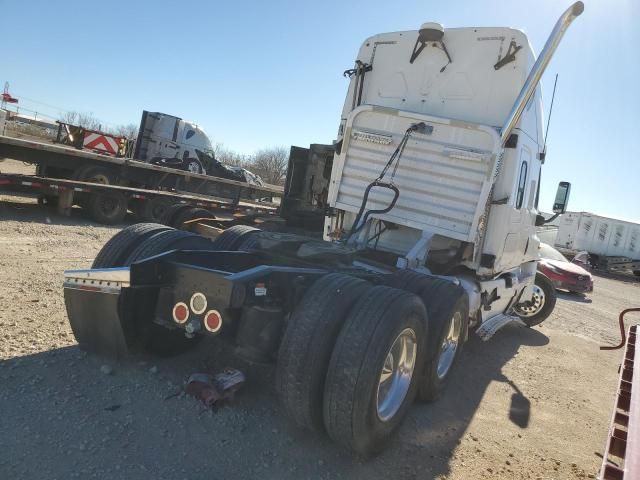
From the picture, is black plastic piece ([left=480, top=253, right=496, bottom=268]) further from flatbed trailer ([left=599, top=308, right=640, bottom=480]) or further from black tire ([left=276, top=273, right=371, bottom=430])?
black tire ([left=276, top=273, right=371, bottom=430])

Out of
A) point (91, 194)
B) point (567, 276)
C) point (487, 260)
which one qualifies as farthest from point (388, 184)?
point (567, 276)

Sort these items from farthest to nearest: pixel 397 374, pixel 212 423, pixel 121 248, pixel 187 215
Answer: pixel 187 215 → pixel 121 248 → pixel 397 374 → pixel 212 423

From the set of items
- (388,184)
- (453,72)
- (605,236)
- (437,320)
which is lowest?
(437,320)

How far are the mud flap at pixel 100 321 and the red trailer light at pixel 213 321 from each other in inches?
27.5

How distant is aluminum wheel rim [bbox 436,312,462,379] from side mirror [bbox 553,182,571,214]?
11.6 feet

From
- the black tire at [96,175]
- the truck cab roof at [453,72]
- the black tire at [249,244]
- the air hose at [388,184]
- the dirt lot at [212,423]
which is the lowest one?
the dirt lot at [212,423]

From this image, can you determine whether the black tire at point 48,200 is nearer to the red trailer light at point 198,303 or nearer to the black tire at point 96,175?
the black tire at point 96,175

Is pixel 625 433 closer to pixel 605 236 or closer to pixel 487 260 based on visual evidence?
pixel 487 260

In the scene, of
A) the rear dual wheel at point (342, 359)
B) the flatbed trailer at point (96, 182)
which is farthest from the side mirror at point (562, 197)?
the flatbed trailer at point (96, 182)

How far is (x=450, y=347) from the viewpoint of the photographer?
449cm

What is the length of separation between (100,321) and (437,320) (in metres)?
2.61

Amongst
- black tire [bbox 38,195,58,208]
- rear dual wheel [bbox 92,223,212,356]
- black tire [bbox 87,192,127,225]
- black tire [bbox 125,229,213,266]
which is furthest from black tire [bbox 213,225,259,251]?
black tire [bbox 38,195,58,208]

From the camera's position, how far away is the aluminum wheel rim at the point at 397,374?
130 inches

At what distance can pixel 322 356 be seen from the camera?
2.96 metres
